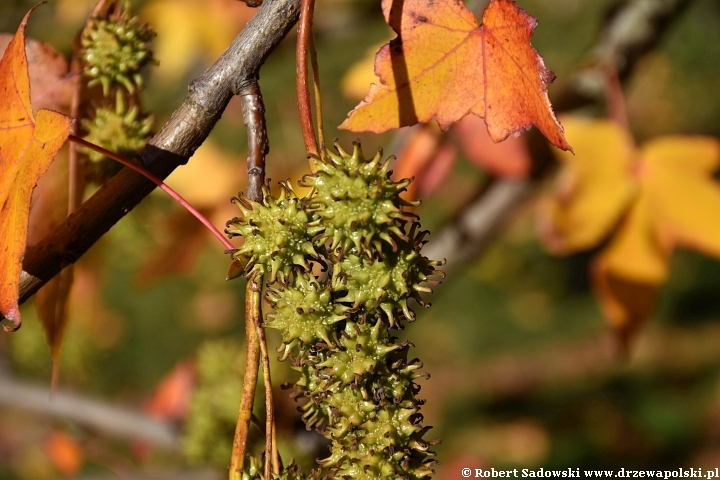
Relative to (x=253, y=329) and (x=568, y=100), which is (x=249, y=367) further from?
(x=568, y=100)

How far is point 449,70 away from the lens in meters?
0.67

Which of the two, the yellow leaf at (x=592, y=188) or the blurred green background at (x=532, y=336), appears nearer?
the yellow leaf at (x=592, y=188)

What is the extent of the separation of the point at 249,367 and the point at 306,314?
0.07 m

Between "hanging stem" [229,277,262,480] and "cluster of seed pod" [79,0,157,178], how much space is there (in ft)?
0.95

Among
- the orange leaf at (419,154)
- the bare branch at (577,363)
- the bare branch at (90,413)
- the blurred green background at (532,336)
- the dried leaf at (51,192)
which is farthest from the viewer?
the bare branch at (577,363)

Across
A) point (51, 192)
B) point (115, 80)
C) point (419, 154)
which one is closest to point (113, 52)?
point (115, 80)

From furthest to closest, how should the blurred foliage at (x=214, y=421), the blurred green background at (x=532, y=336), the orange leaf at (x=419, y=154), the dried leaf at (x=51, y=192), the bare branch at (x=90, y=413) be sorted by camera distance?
1. the blurred green background at (x=532, y=336)
2. the bare branch at (x=90, y=413)
3. the orange leaf at (x=419, y=154)
4. the blurred foliage at (x=214, y=421)
5. the dried leaf at (x=51, y=192)

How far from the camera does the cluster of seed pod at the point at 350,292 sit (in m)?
0.61

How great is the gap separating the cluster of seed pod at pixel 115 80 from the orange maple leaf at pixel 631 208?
2.41ft

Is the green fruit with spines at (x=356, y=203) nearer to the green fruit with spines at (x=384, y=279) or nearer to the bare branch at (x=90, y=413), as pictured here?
the green fruit with spines at (x=384, y=279)

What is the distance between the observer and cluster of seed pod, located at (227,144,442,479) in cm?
61

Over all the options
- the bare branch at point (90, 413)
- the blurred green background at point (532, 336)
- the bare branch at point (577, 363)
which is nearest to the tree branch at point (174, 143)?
the bare branch at point (90, 413)

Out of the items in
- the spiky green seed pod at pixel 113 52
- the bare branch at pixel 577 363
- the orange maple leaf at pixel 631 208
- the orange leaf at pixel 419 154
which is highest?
the bare branch at pixel 577 363

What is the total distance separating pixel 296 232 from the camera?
0.62m
